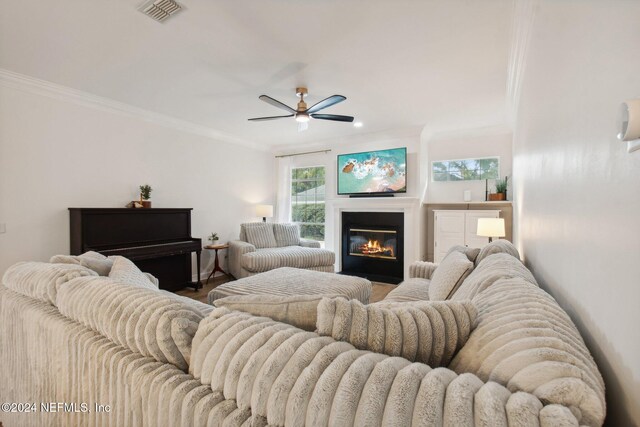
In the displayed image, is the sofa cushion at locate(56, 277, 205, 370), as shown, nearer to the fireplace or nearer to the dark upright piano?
the dark upright piano

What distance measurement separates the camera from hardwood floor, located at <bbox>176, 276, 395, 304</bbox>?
386 cm

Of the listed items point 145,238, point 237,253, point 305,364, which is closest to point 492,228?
point 305,364

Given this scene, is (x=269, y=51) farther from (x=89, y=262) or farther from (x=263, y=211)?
(x=263, y=211)

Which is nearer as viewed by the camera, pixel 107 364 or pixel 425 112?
pixel 107 364

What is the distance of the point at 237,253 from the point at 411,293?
118 inches

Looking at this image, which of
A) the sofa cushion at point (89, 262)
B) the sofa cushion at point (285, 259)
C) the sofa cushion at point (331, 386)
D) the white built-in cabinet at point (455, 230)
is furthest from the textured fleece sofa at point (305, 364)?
the white built-in cabinet at point (455, 230)

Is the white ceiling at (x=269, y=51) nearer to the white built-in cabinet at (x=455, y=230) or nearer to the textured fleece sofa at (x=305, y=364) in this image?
the white built-in cabinet at (x=455, y=230)

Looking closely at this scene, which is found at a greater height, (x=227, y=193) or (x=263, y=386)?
(x=227, y=193)

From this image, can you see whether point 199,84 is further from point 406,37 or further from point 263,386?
point 263,386

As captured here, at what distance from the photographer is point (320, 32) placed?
85.8 inches

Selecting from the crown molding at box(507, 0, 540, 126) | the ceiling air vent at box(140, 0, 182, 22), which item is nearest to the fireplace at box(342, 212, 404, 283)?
the crown molding at box(507, 0, 540, 126)

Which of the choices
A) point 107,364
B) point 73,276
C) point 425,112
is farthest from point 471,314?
point 425,112

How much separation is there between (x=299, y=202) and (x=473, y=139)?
3386mm

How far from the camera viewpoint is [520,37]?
210cm
